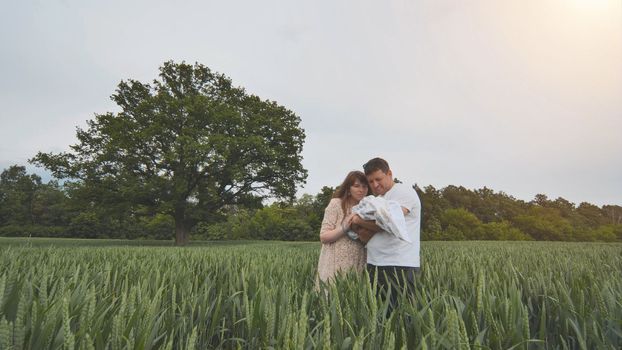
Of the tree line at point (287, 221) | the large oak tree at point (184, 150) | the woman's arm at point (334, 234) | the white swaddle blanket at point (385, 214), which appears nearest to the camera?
the white swaddle blanket at point (385, 214)

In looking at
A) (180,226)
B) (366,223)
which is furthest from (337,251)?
(180,226)

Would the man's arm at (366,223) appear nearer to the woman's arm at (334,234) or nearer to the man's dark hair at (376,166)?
the woman's arm at (334,234)

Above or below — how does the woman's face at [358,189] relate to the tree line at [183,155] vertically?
below

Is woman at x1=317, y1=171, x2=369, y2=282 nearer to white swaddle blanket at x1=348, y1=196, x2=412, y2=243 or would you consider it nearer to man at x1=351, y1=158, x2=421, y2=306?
man at x1=351, y1=158, x2=421, y2=306

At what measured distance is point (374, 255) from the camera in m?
3.03

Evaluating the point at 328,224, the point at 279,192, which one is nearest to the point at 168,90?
the point at 279,192

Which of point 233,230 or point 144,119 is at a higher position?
point 144,119

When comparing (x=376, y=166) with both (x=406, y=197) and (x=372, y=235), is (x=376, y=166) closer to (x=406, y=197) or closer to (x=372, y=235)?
(x=406, y=197)

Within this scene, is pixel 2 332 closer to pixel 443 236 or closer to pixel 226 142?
pixel 226 142

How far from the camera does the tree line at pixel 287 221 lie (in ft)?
120

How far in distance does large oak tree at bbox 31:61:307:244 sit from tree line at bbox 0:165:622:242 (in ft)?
6.34

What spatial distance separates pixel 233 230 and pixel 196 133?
25064 mm

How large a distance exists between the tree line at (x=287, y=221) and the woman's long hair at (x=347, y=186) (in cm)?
1951

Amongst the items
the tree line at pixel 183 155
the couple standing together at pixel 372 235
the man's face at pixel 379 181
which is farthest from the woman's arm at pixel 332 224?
the tree line at pixel 183 155
